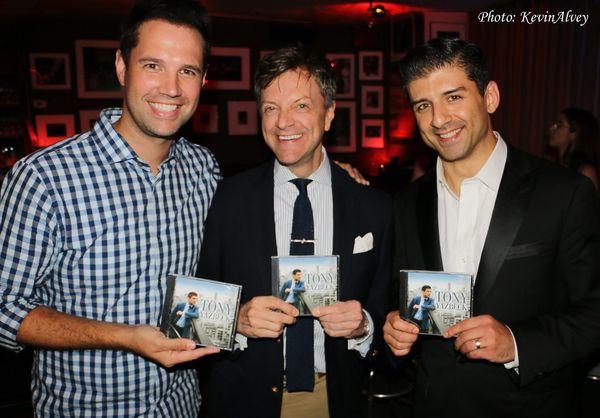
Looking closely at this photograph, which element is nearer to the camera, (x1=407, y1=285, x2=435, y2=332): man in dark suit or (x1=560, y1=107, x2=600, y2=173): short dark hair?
(x1=407, y1=285, x2=435, y2=332): man in dark suit

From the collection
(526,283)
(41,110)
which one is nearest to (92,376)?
(526,283)

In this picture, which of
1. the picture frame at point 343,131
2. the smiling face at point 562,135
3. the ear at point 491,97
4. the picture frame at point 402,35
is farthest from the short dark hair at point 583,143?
the picture frame at point 343,131

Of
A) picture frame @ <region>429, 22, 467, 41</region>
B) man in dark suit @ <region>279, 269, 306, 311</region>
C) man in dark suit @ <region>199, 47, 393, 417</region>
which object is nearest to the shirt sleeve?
man in dark suit @ <region>199, 47, 393, 417</region>

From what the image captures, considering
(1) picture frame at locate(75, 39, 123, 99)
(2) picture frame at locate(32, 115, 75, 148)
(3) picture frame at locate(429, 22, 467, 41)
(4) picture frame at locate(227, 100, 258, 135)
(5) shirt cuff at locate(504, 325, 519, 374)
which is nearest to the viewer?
(5) shirt cuff at locate(504, 325, 519, 374)

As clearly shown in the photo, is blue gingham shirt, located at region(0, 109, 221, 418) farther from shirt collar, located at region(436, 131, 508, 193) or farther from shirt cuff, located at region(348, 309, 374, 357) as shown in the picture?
shirt collar, located at region(436, 131, 508, 193)

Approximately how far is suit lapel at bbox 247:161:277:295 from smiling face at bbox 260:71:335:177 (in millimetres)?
190

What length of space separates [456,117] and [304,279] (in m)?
1.02

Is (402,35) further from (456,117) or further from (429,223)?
(429,223)

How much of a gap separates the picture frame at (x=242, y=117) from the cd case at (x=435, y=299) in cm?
699

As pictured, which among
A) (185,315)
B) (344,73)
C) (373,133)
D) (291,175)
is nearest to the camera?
(185,315)

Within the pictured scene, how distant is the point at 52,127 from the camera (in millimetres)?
7586

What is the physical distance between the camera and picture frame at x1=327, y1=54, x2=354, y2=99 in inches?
348

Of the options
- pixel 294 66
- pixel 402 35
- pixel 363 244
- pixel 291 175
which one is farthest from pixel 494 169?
pixel 402 35

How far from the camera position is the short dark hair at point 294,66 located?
2174 millimetres
